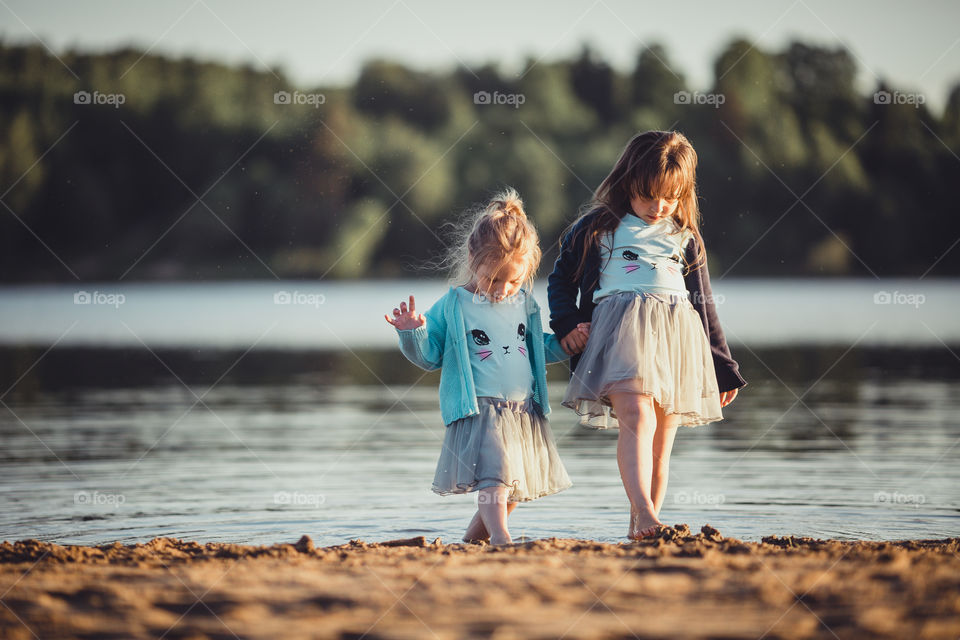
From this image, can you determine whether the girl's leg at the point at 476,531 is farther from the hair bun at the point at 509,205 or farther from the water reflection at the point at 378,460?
the hair bun at the point at 509,205

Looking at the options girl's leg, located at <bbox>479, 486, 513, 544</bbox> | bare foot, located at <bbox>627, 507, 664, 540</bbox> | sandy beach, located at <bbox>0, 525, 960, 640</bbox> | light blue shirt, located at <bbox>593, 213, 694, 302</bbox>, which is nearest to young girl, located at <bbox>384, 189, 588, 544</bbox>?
girl's leg, located at <bbox>479, 486, 513, 544</bbox>

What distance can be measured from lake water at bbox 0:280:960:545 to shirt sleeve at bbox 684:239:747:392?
0.72 meters

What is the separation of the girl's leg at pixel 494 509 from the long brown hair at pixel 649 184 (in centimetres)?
99

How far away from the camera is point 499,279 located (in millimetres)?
4914

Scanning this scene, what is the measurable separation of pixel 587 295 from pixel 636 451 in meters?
0.72

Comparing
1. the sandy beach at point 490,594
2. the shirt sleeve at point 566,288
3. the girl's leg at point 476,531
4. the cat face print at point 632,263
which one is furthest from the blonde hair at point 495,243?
the sandy beach at point 490,594

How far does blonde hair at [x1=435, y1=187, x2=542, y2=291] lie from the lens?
4852mm

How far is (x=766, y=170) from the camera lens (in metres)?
45.5

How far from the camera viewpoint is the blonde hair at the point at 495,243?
4852mm

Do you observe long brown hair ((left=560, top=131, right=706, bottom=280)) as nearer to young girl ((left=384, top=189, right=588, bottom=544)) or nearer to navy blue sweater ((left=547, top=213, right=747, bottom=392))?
navy blue sweater ((left=547, top=213, right=747, bottom=392))

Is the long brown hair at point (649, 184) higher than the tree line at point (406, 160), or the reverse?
the tree line at point (406, 160)

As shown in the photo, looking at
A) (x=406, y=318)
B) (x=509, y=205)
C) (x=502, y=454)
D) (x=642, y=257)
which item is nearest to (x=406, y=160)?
(x=509, y=205)

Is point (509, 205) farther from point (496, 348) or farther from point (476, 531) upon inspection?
point (476, 531)

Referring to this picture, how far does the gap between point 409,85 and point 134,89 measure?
12044 millimetres
